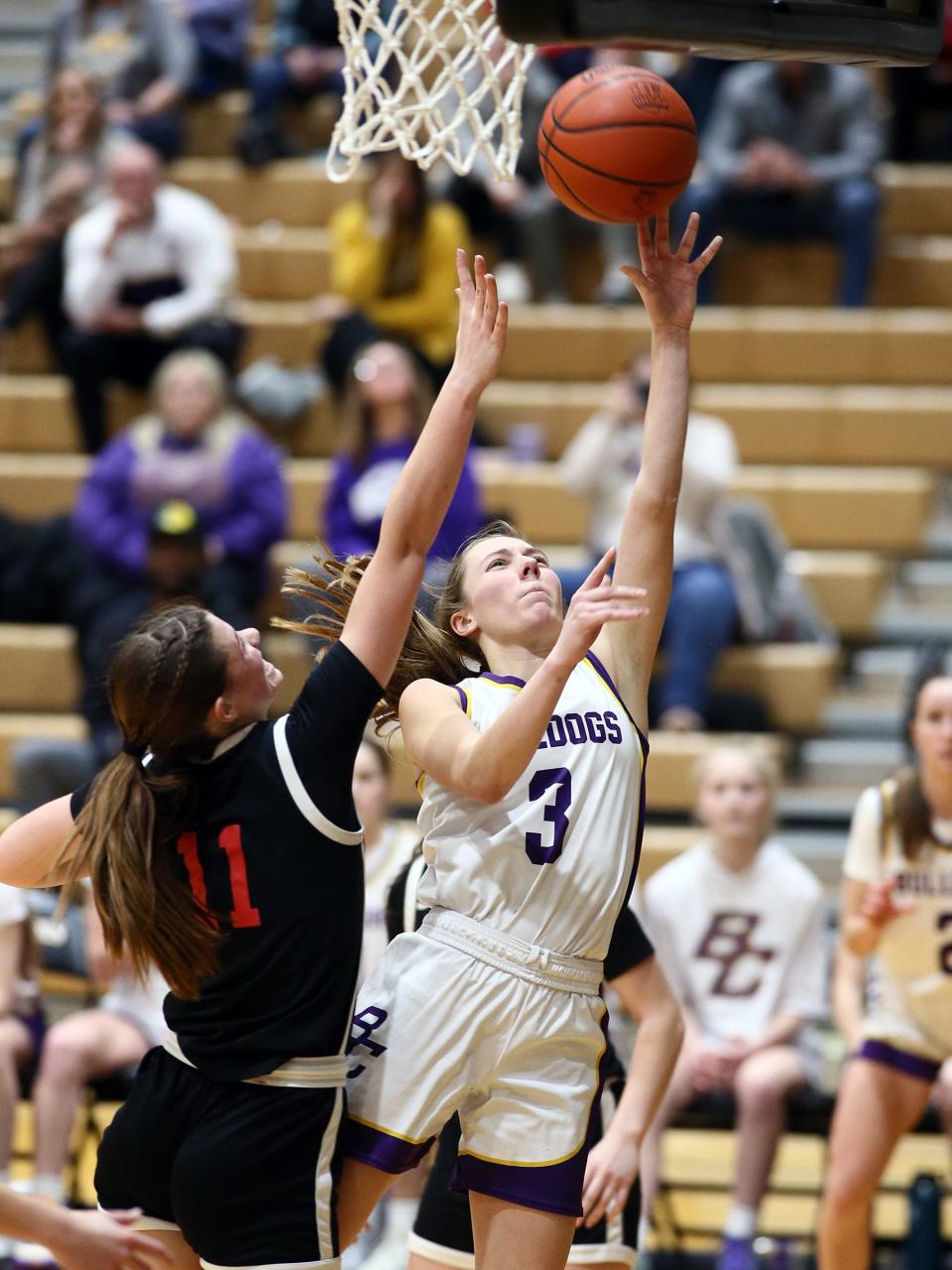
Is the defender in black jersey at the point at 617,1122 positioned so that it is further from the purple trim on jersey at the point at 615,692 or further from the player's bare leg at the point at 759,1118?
the player's bare leg at the point at 759,1118

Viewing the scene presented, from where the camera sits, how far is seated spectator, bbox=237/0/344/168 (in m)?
9.51

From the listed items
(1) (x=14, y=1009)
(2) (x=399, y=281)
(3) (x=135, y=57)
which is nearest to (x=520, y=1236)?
(1) (x=14, y=1009)

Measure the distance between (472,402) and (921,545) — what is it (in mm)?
5195

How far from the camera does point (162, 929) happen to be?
283 cm

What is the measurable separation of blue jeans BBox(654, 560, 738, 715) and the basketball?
11.2 ft

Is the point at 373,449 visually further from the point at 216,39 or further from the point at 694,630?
the point at 216,39

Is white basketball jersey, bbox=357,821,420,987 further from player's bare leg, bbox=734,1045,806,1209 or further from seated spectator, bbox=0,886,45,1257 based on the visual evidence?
player's bare leg, bbox=734,1045,806,1209

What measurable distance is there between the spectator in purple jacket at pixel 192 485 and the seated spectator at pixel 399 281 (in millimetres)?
805

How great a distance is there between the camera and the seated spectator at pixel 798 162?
841 centimetres

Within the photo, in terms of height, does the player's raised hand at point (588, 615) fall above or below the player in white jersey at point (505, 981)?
above

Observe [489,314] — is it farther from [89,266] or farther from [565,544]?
[89,266]

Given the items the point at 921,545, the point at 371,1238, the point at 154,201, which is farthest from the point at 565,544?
the point at 371,1238

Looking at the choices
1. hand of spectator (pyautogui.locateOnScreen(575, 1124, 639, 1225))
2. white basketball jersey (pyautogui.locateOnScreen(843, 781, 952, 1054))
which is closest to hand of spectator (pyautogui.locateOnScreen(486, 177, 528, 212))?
white basketball jersey (pyautogui.locateOnScreen(843, 781, 952, 1054))

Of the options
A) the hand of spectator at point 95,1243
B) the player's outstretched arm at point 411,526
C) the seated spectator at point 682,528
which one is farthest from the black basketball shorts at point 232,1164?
the seated spectator at point 682,528
